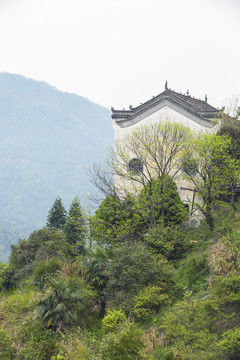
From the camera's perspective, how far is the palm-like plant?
12.1m

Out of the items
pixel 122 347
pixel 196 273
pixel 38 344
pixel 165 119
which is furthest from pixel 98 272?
pixel 165 119

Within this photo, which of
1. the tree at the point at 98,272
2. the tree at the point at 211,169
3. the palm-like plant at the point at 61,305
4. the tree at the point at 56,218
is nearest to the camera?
the palm-like plant at the point at 61,305

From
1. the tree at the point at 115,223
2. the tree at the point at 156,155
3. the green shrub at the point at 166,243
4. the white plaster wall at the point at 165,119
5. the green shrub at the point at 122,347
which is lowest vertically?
the green shrub at the point at 122,347

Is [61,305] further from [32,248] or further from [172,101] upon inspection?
[172,101]

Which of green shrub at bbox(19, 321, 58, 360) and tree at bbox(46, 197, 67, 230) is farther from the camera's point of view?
tree at bbox(46, 197, 67, 230)

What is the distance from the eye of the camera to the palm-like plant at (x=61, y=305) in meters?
12.1

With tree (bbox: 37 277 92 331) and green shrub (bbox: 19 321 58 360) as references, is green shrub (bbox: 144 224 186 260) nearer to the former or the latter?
tree (bbox: 37 277 92 331)

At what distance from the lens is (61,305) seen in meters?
12.2

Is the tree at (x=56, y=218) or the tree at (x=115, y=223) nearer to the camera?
the tree at (x=115, y=223)

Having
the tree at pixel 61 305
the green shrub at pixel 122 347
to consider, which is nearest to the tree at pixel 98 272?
the tree at pixel 61 305

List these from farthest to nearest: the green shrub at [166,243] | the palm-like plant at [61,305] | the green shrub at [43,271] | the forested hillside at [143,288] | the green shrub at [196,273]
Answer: the green shrub at [166,243] → the green shrub at [43,271] → the green shrub at [196,273] → the palm-like plant at [61,305] → the forested hillside at [143,288]

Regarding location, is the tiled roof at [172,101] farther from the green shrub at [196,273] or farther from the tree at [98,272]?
the tree at [98,272]

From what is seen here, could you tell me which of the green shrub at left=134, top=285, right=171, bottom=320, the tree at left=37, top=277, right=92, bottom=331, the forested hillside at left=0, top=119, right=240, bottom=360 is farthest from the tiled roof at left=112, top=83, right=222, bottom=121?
the tree at left=37, top=277, right=92, bottom=331

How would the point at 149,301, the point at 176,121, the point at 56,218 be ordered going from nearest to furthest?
the point at 149,301, the point at 176,121, the point at 56,218
